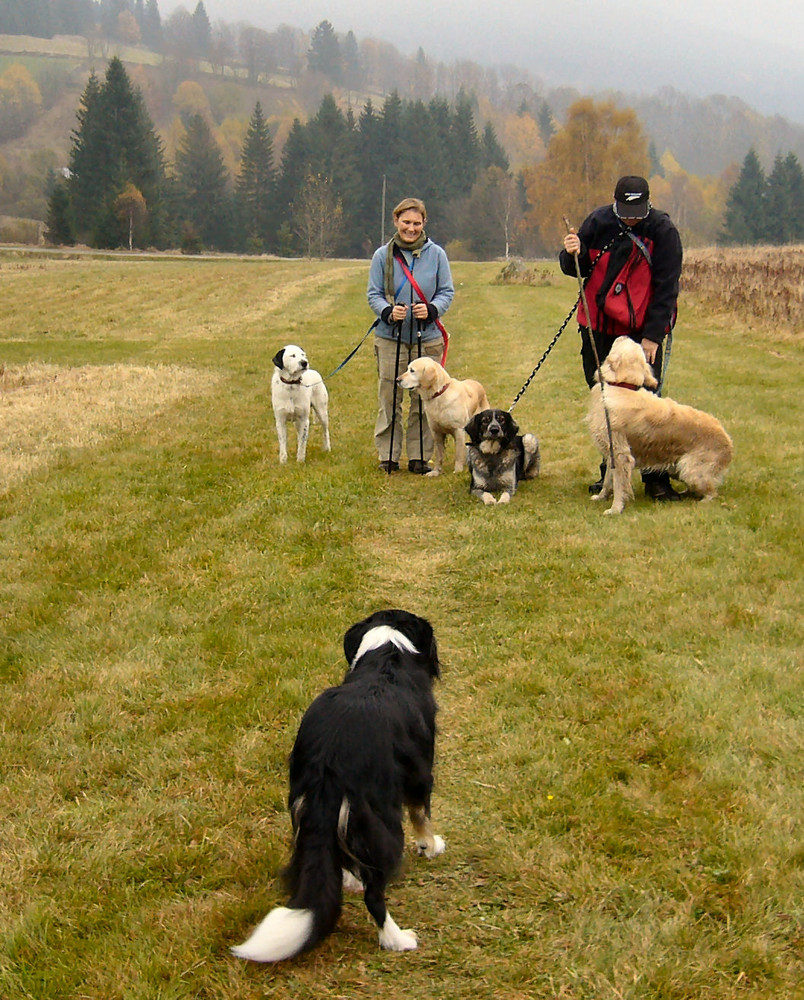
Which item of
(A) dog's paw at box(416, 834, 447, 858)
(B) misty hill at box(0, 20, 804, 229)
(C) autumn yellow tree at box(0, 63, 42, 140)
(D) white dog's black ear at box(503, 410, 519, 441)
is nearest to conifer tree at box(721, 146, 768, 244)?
(B) misty hill at box(0, 20, 804, 229)

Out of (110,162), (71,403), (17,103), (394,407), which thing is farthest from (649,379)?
(17,103)

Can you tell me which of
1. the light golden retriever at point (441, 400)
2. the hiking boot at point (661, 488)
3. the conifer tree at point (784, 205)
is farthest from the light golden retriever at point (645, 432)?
the conifer tree at point (784, 205)

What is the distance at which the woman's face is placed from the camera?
26.8 feet

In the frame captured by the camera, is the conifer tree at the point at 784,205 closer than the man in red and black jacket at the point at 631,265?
No

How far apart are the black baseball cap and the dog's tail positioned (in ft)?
19.3

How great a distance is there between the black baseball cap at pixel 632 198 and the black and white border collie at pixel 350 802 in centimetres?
531

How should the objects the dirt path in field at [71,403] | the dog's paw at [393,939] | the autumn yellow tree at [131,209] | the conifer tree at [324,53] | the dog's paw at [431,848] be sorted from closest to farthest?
the dog's paw at [393,939] → the dog's paw at [431,848] → the dirt path in field at [71,403] → the autumn yellow tree at [131,209] → the conifer tree at [324,53]

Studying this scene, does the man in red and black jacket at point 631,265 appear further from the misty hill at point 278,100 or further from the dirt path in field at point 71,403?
the misty hill at point 278,100

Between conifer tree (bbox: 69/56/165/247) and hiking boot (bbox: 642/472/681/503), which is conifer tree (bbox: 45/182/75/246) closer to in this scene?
conifer tree (bbox: 69/56/165/247)

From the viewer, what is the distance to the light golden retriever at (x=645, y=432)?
7.41 m

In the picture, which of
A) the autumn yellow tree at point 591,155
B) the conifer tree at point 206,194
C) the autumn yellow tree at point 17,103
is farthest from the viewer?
the autumn yellow tree at point 17,103

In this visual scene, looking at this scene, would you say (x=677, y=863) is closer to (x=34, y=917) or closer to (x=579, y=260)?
(x=34, y=917)

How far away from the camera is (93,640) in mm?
5207

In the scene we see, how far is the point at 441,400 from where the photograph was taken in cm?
854
